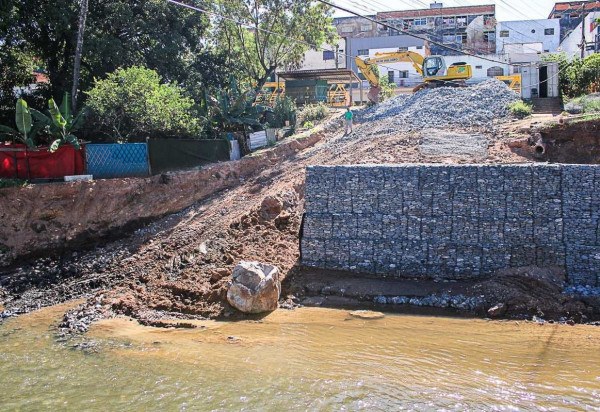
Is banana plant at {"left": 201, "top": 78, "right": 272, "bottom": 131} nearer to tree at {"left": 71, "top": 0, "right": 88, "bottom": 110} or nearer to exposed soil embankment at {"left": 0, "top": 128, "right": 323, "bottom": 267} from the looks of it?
exposed soil embankment at {"left": 0, "top": 128, "right": 323, "bottom": 267}

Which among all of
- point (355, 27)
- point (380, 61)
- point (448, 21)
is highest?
point (355, 27)

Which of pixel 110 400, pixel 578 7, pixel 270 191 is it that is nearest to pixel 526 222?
pixel 270 191

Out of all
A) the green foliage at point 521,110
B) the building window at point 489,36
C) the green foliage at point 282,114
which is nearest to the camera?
the green foliage at point 521,110

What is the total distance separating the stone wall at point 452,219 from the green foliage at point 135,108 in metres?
8.79

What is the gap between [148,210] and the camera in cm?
1766

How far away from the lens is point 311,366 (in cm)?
906

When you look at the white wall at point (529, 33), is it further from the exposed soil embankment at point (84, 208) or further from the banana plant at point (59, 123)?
A: the banana plant at point (59, 123)

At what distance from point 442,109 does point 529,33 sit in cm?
Answer: 3157

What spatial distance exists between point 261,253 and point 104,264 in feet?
15.5

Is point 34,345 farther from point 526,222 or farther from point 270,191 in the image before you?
point 526,222

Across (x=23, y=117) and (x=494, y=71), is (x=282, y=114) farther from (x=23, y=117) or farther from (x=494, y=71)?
(x=494, y=71)

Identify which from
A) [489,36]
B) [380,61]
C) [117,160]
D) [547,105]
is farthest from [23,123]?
[489,36]

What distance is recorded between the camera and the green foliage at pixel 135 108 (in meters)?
19.4

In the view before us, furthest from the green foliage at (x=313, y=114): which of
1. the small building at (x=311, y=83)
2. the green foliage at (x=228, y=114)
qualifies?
the green foliage at (x=228, y=114)
